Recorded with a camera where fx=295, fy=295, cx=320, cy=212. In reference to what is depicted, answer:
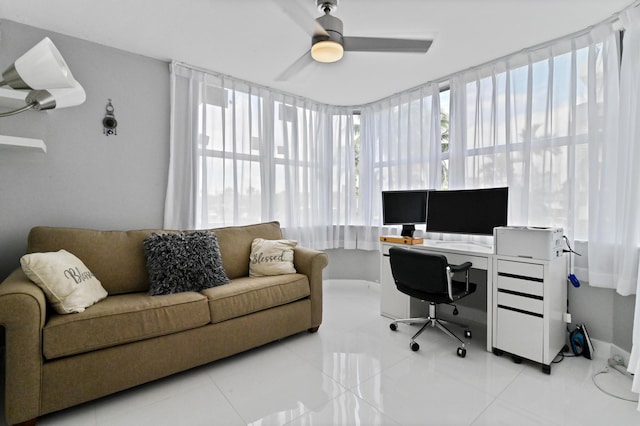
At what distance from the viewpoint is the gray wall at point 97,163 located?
2256 mm

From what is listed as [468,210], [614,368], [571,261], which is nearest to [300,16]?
[468,210]

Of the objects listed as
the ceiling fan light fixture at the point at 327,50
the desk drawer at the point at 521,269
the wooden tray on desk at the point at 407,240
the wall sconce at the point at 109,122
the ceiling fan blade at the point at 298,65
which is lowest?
the desk drawer at the point at 521,269

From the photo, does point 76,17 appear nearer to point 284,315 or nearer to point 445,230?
point 284,315

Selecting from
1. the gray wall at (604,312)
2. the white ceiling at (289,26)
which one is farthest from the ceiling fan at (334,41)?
the gray wall at (604,312)

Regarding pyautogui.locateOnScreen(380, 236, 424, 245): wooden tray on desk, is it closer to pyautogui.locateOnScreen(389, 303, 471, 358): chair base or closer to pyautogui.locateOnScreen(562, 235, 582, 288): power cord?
pyautogui.locateOnScreen(389, 303, 471, 358): chair base

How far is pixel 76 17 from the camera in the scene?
2.22 metres

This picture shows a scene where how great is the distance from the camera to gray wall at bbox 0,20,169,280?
2275 mm

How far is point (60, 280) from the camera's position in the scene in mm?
1726

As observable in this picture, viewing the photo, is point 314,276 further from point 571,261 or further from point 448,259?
point 571,261

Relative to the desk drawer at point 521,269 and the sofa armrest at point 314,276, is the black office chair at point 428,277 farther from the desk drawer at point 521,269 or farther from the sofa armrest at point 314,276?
the sofa armrest at point 314,276

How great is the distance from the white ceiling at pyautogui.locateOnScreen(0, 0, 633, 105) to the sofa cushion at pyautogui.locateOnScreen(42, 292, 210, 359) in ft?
6.43

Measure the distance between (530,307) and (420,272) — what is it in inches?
30.9

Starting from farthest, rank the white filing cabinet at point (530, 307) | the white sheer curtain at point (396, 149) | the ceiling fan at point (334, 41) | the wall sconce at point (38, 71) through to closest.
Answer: the white sheer curtain at point (396, 149) < the white filing cabinet at point (530, 307) < the ceiling fan at point (334, 41) < the wall sconce at point (38, 71)

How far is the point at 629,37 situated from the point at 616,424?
246cm
